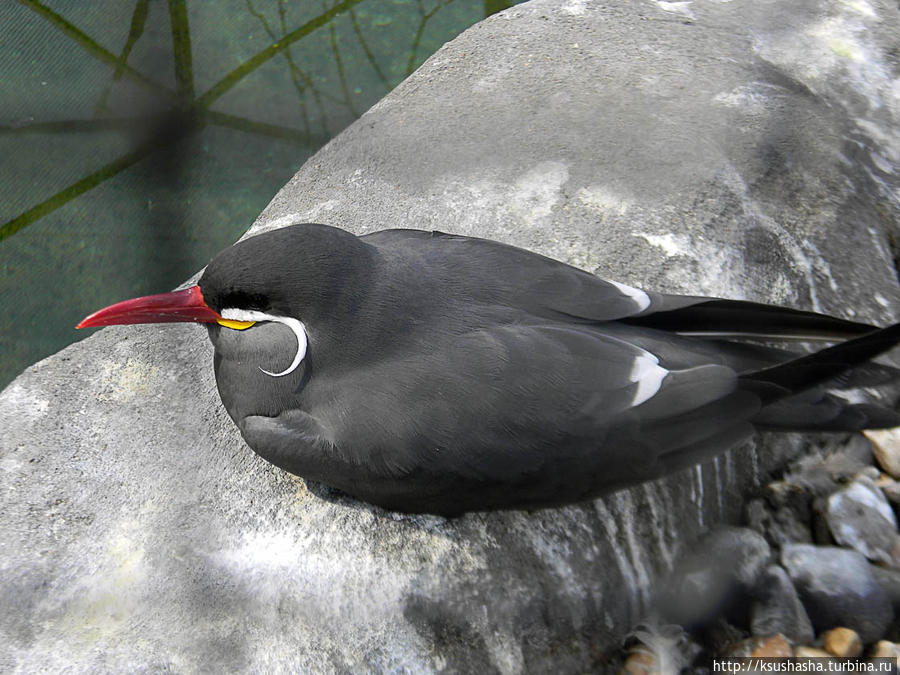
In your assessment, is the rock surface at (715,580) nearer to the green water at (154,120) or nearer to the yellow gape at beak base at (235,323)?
the yellow gape at beak base at (235,323)

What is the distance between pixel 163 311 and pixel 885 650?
1446 millimetres

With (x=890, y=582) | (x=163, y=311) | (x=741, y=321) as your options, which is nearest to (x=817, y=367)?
(x=741, y=321)

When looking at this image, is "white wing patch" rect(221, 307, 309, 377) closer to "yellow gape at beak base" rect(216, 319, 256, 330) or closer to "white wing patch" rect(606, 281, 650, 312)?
"yellow gape at beak base" rect(216, 319, 256, 330)

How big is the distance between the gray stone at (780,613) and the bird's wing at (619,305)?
1.52ft

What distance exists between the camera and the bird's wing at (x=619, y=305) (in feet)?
4.98

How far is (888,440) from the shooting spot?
1.84 metres

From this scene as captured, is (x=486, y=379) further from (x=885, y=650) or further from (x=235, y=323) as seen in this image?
(x=885, y=650)

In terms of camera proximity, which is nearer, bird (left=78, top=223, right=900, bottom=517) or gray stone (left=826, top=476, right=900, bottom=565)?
bird (left=78, top=223, right=900, bottom=517)

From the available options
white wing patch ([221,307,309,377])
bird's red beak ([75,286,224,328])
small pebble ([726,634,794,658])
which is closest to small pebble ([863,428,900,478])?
small pebble ([726,634,794,658])

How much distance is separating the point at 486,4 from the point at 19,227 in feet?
7.07

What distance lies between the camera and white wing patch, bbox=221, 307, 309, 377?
1437mm

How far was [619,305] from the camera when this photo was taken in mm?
1536

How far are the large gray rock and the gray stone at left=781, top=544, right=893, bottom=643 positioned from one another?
0.19 m

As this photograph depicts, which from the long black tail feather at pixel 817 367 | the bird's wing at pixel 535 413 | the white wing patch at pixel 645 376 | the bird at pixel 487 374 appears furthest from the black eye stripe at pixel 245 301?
the long black tail feather at pixel 817 367
